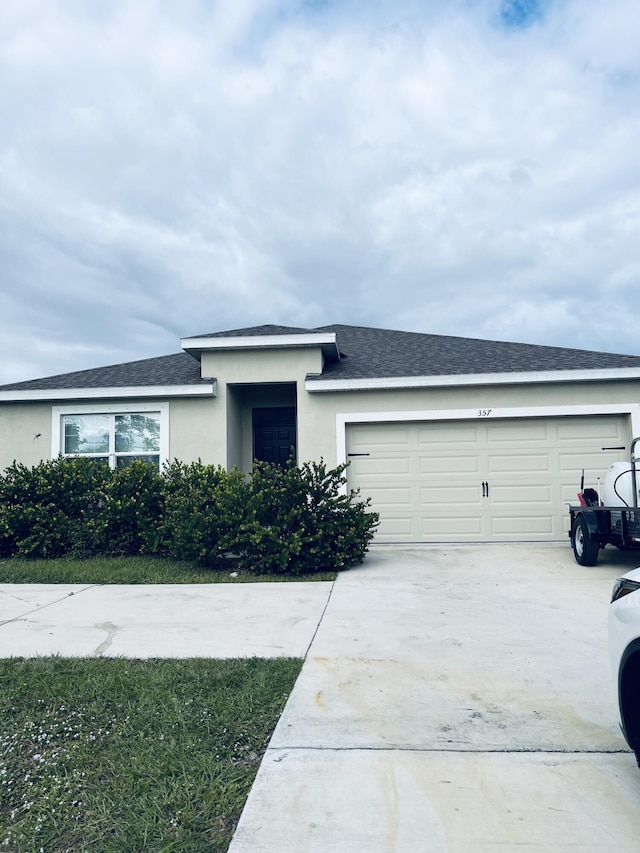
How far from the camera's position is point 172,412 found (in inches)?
449

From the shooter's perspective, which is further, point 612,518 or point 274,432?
point 274,432

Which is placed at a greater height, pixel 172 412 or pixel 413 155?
pixel 413 155

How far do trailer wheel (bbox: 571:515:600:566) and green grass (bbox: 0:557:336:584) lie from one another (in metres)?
3.77

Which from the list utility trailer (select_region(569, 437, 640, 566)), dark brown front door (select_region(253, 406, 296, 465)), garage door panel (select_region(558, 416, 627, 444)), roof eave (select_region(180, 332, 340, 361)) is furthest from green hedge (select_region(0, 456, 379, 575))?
garage door panel (select_region(558, 416, 627, 444))

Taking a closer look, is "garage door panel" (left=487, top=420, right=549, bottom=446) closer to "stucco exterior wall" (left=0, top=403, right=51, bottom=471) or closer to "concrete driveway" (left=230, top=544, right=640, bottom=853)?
"concrete driveway" (left=230, top=544, right=640, bottom=853)

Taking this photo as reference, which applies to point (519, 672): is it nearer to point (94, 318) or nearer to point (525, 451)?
point (525, 451)

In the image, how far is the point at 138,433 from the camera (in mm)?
11516

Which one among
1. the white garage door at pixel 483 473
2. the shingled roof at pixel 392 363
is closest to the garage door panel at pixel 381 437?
the white garage door at pixel 483 473

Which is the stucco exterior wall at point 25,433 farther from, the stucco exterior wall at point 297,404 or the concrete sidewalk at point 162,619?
the concrete sidewalk at point 162,619

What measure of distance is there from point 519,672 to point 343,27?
38.6ft

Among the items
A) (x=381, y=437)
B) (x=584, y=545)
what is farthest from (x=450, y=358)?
(x=584, y=545)

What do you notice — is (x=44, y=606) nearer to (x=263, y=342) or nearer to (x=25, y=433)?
(x=25, y=433)

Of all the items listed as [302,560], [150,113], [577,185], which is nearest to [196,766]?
[302,560]

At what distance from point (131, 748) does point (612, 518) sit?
286 inches
